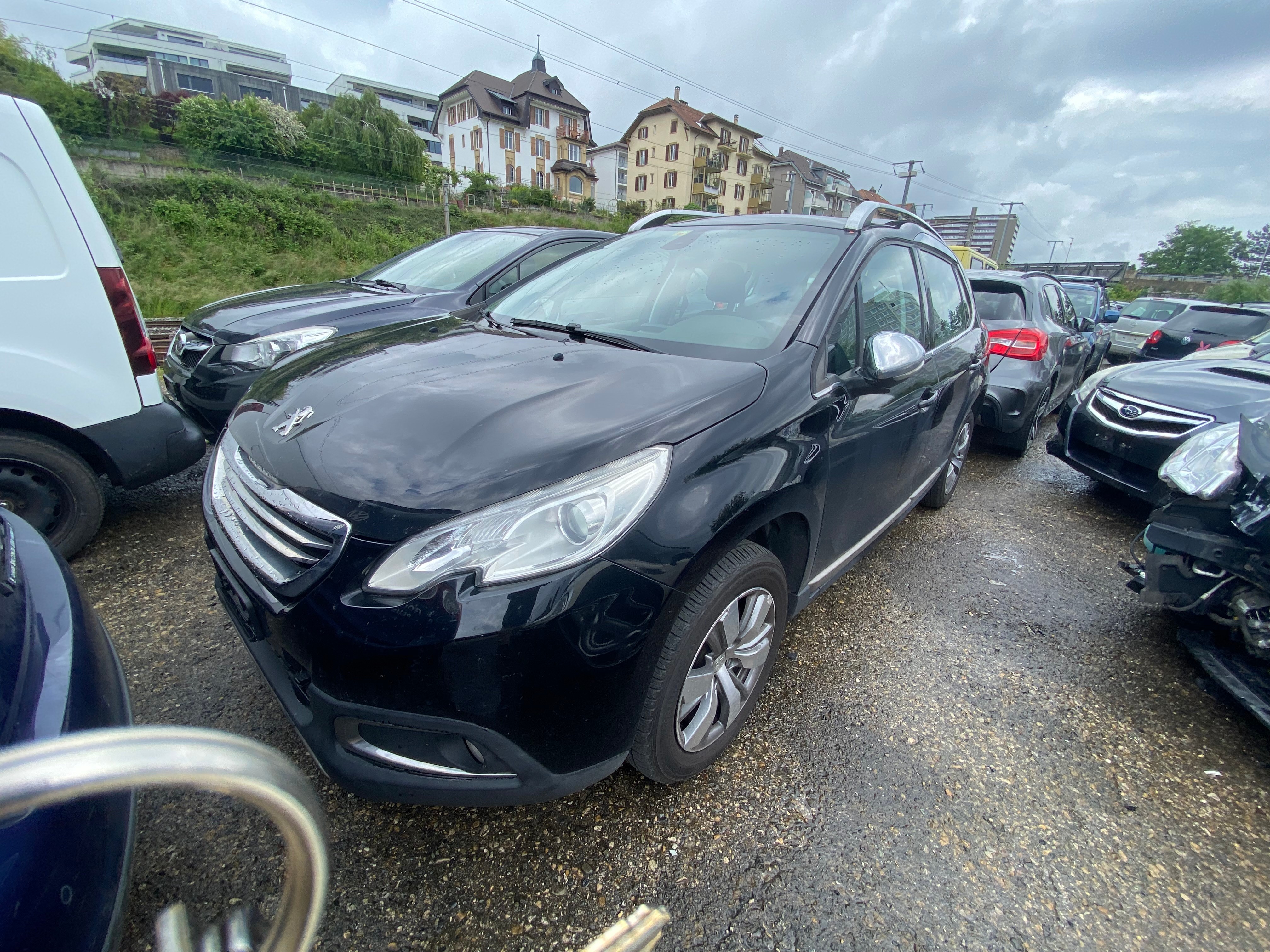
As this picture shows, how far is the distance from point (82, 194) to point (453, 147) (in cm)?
5835

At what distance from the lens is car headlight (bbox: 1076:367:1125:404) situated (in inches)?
170

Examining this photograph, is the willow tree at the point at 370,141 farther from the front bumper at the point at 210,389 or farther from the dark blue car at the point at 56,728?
the dark blue car at the point at 56,728

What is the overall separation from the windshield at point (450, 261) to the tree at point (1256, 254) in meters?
72.7

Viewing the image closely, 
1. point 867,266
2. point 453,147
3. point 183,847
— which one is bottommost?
point 183,847

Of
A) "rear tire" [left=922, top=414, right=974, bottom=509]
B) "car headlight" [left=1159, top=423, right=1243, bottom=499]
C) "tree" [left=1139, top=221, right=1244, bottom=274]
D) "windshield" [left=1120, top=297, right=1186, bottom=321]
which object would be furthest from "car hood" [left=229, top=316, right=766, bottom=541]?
"tree" [left=1139, top=221, right=1244, bottom=274]

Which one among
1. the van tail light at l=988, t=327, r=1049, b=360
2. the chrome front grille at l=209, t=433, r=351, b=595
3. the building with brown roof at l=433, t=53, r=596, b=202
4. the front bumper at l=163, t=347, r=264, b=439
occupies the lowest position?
the front bumper at l=163, t=347, r=264, b=439

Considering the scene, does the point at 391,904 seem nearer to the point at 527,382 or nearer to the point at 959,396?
the point at 527,382

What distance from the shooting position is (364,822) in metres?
1.71

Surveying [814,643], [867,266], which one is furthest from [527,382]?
[814,643]

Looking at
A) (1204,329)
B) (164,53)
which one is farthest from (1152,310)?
(164,53)

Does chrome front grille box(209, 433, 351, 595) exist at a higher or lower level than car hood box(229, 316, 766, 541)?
lower

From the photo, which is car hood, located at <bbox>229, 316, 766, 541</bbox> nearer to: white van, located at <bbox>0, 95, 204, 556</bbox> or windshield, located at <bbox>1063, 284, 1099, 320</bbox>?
white van, located at <bbox>0, 95, 204, 556</bbox>

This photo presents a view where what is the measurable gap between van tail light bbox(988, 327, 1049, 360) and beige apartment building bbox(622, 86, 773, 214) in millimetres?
45040

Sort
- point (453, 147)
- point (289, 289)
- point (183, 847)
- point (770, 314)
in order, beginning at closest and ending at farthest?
point (183, 847) < point (770, 314) < point (289, 289) < point (453, 147)
